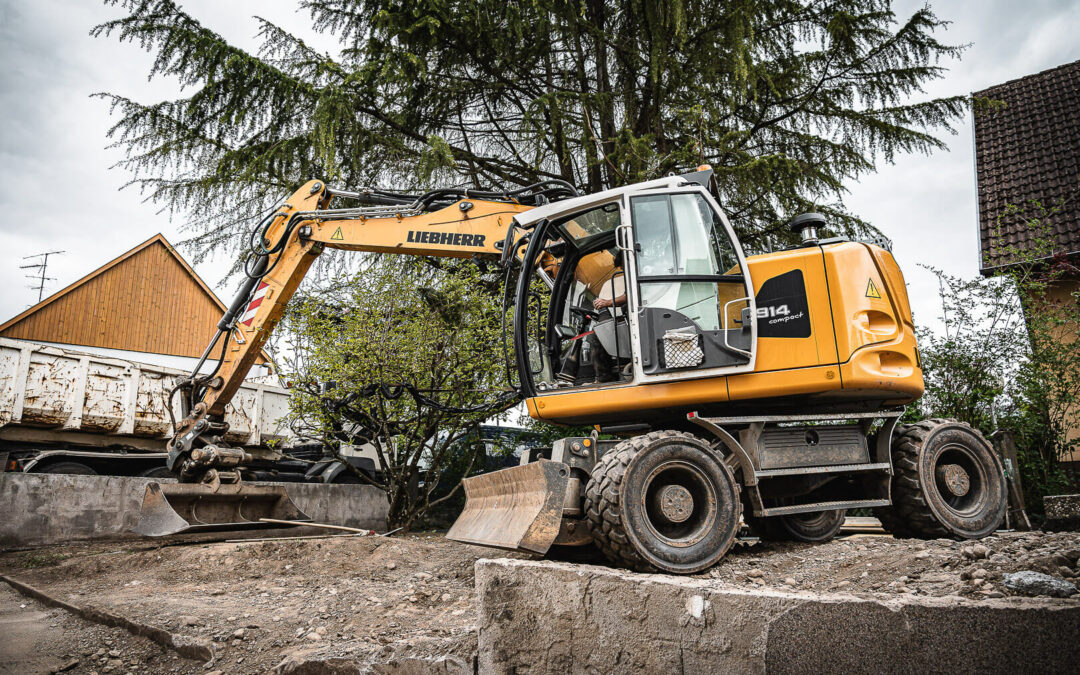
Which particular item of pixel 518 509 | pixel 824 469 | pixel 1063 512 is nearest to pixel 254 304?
pixel 518 509

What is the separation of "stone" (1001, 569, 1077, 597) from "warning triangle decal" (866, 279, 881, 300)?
2057mm

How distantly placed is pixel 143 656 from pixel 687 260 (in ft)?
13.1

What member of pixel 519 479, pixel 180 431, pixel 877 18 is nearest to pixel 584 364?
pixel 519 479

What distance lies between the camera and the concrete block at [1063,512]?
5715mm

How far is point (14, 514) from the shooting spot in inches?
278

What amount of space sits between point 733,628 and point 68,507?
300 inches

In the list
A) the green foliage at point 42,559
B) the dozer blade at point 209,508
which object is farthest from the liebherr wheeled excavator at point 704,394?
the green foliage at point 42,559

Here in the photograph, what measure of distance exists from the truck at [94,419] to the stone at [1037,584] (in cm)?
811

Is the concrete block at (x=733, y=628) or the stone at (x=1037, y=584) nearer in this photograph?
the concrete block at (x=733, y=628)

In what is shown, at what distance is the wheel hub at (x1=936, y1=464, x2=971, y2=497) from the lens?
4773 mm

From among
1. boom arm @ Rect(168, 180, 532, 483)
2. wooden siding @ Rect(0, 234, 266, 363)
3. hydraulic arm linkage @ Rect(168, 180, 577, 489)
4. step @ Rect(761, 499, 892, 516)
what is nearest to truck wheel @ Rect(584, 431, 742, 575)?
step @ Rect(761, 499, 892, 516)

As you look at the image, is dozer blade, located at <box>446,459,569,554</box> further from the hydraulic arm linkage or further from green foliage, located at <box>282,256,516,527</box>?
green foliage, located at <box>282,256,516,527</box>

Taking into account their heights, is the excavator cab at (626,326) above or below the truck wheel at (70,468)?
above

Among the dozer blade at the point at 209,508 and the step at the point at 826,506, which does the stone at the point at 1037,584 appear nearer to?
the step at the point at 826,506
